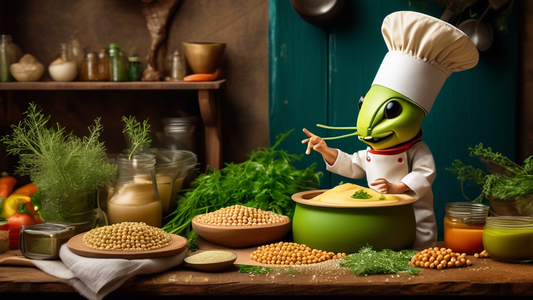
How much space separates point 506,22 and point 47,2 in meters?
1.87

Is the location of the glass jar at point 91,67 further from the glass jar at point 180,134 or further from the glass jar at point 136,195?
the glass jar at point 136,195

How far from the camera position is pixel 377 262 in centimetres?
135

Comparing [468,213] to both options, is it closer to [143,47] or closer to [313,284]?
[313,284]

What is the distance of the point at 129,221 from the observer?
1.60 metres

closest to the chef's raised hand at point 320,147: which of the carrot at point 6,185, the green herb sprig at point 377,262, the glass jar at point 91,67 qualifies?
the green herb sprig at point 377,262

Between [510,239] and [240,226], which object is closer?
[510,239]

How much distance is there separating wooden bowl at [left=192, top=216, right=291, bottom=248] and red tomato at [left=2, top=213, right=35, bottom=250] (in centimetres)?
54

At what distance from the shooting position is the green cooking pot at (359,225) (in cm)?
145

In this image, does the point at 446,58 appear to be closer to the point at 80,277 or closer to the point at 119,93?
the point at 80,277

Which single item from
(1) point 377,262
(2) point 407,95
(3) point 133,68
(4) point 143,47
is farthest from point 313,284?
(4) point 143,47

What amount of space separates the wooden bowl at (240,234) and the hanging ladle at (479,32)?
101cm

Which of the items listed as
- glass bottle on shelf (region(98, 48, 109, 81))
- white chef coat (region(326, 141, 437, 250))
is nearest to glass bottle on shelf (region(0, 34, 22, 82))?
glass bottle on shelf (region(98, 48, 109, 81))

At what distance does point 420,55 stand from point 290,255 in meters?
0.69

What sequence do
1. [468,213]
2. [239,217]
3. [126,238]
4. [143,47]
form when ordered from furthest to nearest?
1. [143,47]
2. [239,217]
3. [468,213]
4. [126,238]
